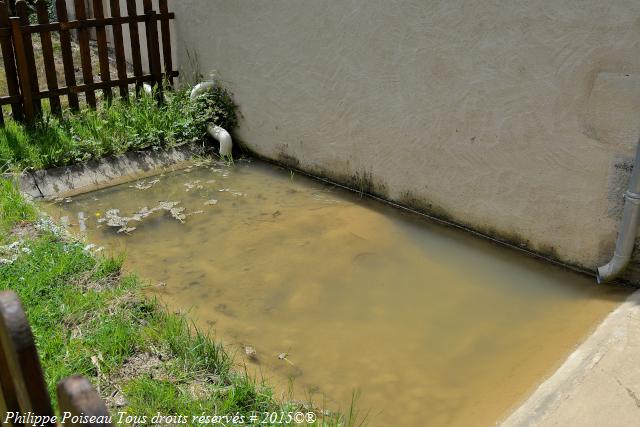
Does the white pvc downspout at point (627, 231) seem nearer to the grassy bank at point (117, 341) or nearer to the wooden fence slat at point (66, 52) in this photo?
the grassy bank at point (117, 341)

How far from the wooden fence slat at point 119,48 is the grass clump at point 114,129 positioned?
0.51 ft

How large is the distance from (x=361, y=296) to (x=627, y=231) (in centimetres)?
168

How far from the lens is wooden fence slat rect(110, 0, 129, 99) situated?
687cm

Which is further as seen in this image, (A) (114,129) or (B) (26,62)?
(A) (114,129)

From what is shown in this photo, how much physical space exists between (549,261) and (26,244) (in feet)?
11.9

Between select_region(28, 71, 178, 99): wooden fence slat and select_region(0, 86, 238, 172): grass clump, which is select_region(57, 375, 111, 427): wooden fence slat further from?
select_region(28, 71, 178, 99): wooden fence slat

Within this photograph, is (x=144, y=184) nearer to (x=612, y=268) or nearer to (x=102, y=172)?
(x=102, y=172)

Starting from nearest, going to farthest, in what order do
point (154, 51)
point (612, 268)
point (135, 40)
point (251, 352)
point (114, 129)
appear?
point (251, 352)
point (612, 268)
point (114, 129)
point (135, 40)
point (154, 51)

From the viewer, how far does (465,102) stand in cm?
482

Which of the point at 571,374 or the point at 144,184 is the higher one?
the point at 571,374

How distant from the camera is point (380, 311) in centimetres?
405

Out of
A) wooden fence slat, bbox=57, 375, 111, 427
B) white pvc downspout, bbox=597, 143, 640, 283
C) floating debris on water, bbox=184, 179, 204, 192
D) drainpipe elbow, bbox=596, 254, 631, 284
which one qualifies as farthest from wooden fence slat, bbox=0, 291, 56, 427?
floating debris on water, bbox=184, 179, 204, 192

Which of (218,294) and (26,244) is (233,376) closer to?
(218,294)

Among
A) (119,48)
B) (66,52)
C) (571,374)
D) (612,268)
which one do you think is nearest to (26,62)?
(66,52)
